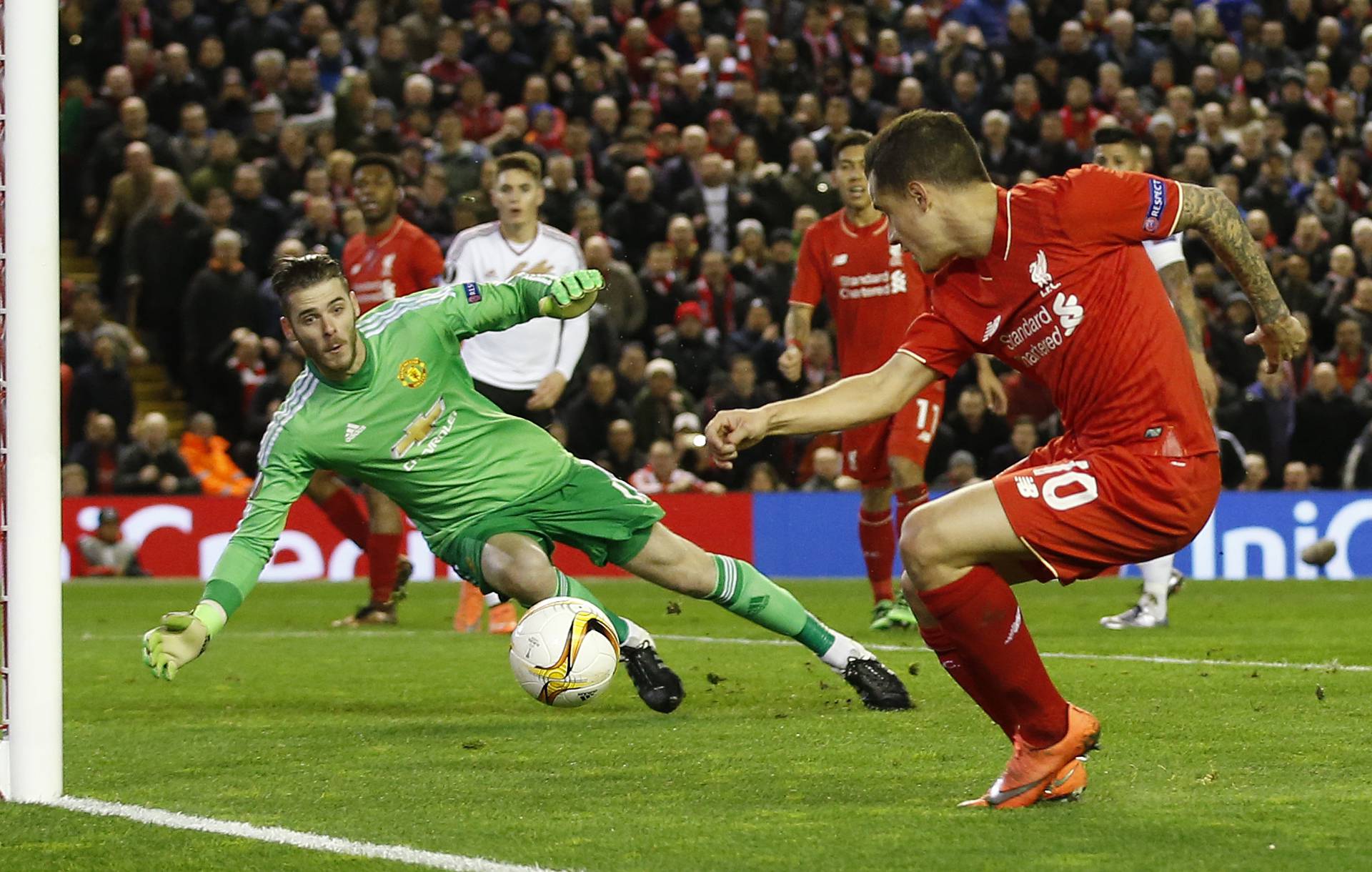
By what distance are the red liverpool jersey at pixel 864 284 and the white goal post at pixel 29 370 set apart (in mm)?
5800

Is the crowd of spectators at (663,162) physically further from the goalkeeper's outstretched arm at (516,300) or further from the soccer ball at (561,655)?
the soccer ball at (561,655)

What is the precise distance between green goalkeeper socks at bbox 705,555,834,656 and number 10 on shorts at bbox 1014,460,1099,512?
2.16m

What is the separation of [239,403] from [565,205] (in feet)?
10.6

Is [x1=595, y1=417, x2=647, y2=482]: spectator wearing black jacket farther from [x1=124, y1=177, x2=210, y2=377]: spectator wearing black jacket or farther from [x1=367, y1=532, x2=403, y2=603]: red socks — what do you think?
[x1=367, y1=532, x2=403, y2=603]: red socks

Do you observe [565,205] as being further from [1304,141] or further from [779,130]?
[1304,141]

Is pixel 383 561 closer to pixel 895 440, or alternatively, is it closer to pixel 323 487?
pixel 323 487

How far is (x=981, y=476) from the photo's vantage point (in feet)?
52.9

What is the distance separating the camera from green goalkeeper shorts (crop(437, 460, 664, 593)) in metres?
7.20


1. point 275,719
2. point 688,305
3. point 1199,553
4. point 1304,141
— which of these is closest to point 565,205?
point 688,305

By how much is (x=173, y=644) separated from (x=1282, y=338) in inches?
122

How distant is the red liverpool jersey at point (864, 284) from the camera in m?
10.6

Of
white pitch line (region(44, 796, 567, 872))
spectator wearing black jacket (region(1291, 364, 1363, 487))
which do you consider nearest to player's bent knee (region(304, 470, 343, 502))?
white pitch line (region(44, 796, 567, 872))

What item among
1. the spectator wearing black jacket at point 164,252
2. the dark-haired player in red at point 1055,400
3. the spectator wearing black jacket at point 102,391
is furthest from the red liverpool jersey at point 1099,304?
the spectator wearing black jacket at point 164,252

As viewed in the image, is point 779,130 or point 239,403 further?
point 779,130
